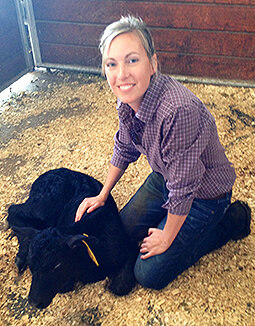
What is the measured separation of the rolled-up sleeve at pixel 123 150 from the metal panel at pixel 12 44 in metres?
3.54

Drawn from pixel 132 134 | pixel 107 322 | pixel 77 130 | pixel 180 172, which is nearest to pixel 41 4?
pixel 77 130

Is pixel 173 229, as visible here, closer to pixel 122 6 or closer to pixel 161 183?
pixel 161 183

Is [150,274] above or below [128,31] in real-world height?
below

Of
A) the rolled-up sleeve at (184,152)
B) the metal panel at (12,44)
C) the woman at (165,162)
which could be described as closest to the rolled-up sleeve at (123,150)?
the woman at (165,162)

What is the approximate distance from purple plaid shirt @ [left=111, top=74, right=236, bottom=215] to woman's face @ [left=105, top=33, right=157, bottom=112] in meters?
0.07

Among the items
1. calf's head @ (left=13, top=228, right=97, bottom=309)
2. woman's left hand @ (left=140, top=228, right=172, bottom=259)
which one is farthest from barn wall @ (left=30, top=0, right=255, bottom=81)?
calf's head @ (left=13, top=228, right=97, bottom=309)

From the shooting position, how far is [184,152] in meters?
2.00

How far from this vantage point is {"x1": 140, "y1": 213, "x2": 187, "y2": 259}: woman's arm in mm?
2205

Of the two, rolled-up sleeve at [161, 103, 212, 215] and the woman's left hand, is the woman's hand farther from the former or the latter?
rolled-up sleeve at [161, 103, 212, 215]

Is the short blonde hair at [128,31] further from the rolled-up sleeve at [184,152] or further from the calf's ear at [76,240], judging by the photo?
the calf's ear at [76,240]

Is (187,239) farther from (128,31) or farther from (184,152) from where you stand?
(128,31)

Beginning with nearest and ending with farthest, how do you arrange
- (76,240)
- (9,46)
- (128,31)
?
1. (128,31)
2. (76,240)
3. (9,46)

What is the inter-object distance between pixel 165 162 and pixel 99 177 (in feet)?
5.17

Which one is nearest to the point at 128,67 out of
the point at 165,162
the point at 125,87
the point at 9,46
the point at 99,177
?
the point at 125,87
